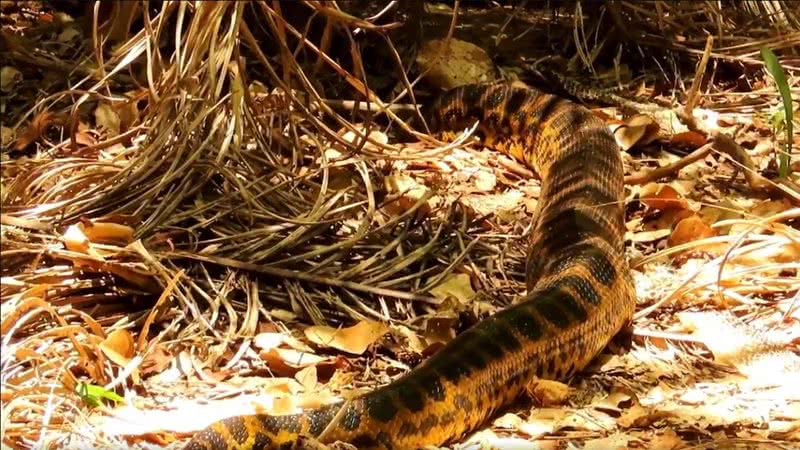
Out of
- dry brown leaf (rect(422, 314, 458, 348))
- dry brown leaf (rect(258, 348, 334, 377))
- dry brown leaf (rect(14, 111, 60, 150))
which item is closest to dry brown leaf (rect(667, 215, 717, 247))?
dry brown leaf (rect(422, 314, 458, 348))

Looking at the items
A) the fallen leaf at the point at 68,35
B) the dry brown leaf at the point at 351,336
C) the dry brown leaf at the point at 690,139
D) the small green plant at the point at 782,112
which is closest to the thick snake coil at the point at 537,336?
the dry brown leaf at the point at 351,336

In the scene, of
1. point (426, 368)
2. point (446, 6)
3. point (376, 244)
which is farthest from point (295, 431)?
point (446, 6)

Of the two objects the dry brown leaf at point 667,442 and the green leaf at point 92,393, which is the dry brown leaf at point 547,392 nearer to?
the dry brown leaf at point 667,442

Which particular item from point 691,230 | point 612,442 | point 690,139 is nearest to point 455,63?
point 690,139

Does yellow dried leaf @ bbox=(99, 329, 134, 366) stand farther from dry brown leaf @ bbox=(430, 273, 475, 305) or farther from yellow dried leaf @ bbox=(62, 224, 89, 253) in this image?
dry brown leaf @ bbox=(430, 273, 475, 305)

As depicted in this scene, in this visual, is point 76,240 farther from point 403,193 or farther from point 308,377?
point 403,193
